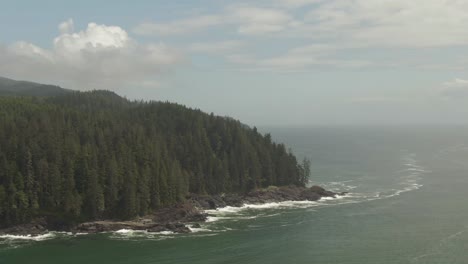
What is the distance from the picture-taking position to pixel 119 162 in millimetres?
122750

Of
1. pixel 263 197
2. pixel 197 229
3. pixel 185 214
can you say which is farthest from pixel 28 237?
pixel 263 197

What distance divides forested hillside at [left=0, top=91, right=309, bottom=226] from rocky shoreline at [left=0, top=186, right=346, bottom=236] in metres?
2.76

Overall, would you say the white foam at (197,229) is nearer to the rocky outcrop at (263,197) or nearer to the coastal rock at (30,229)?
the rocky outcrop at (263,197)

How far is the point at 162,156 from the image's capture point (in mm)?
139750

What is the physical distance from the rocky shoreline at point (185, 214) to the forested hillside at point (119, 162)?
2.76 meters

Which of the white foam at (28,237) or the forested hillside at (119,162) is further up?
the forested hillside at (119,162)

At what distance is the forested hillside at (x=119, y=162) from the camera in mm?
109812

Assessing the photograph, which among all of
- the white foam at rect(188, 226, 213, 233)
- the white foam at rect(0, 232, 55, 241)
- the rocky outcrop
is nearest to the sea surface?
the white foam at rect(188, 226, 213, 233)

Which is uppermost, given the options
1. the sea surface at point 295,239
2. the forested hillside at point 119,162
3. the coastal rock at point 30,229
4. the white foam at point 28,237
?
the forested hillside at point 119,162

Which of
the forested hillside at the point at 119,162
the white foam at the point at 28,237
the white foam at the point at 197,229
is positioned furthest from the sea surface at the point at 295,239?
the forested hillside at the point at 119,162

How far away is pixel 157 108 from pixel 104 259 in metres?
108

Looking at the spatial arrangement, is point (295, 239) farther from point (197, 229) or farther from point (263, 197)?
point (263, 197)

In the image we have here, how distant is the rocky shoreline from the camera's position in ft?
346

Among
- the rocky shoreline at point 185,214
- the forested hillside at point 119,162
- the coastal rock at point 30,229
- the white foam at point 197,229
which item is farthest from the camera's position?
the forested hillside at point 119,162
